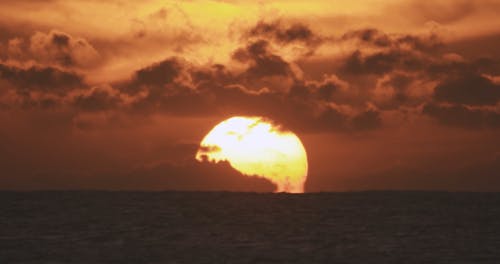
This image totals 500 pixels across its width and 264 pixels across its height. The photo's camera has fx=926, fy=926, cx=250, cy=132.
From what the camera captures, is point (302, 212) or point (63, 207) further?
point (63, 207)

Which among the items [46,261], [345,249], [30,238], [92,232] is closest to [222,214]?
[92,232]

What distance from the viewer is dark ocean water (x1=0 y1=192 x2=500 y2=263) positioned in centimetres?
5750

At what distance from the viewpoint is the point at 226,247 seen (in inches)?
2542

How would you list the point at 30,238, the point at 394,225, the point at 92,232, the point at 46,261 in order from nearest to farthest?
the point at 46,261 < the point at 30,238 < the point at 92,232 < the point at 394,225

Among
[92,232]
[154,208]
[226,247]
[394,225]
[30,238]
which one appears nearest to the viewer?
[226,247]

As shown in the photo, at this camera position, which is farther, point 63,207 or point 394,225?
point 63,207

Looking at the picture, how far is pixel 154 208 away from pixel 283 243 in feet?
187

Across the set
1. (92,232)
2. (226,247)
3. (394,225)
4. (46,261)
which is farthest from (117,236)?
(394,225)

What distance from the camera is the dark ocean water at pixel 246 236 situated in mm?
57500

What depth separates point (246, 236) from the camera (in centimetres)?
7469

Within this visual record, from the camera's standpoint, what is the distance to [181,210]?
117m

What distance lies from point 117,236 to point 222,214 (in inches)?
1336

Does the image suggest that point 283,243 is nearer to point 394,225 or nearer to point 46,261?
point 46,261

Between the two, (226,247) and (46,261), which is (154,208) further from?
(46,261)
